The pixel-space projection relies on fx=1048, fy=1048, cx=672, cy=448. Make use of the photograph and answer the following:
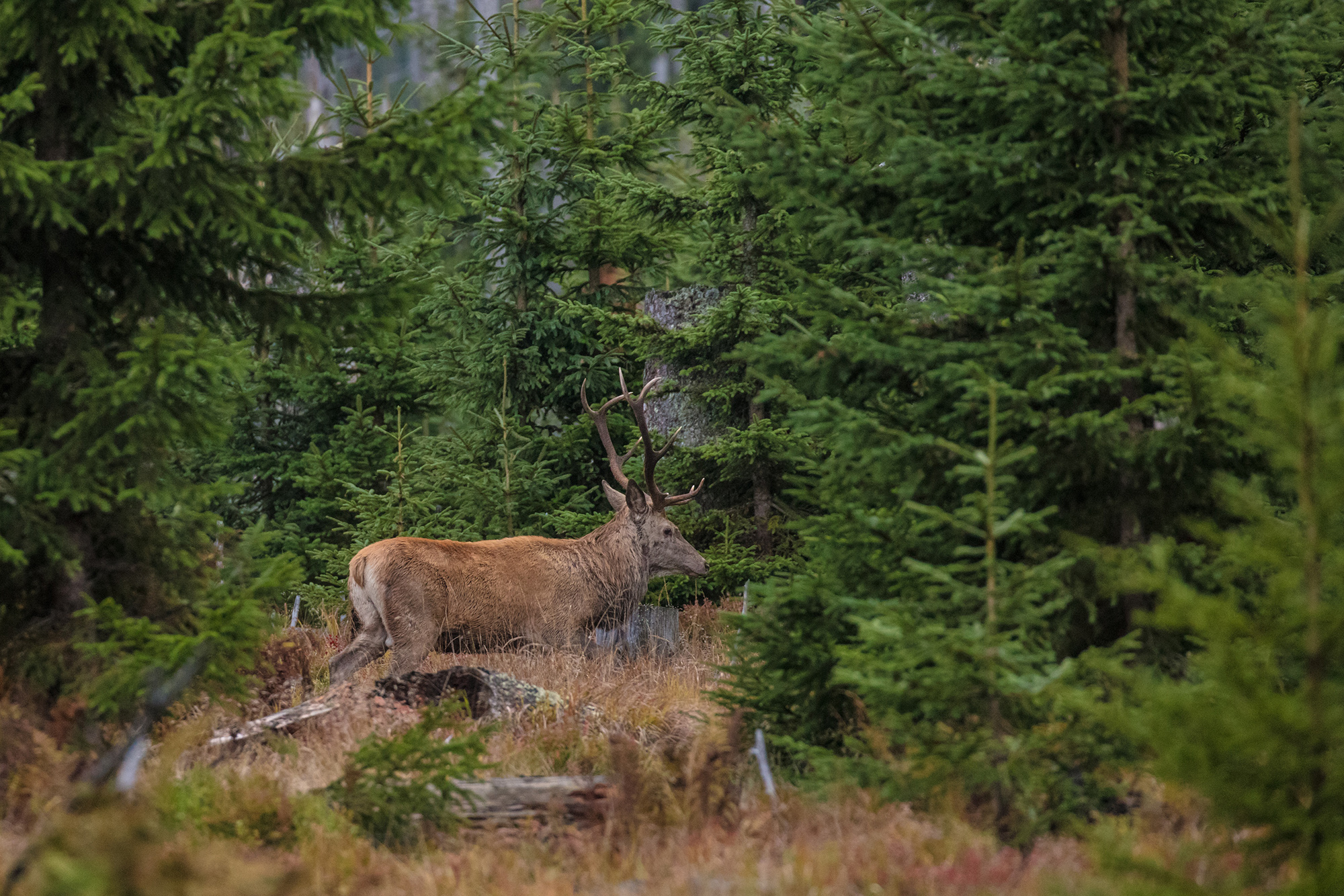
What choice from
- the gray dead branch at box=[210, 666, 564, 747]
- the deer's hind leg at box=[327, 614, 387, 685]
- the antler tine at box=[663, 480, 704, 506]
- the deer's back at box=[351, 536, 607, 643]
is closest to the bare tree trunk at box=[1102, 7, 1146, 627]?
the gray dead branch at box=[210, 666, 564, 747]

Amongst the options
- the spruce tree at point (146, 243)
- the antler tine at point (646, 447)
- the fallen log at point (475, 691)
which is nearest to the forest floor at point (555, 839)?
the fallen log at point (475, 691)

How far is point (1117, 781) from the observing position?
4715 mm

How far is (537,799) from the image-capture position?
5.07 metres

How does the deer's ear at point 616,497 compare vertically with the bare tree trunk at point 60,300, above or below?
below

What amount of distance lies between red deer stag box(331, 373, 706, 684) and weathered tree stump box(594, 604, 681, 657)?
10.9 inches

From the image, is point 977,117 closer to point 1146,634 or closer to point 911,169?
point 911,169

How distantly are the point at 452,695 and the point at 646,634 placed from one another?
15.1 ft

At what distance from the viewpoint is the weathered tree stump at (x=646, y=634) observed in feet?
Answer: 35.1

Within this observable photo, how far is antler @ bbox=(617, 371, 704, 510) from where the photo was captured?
997cm

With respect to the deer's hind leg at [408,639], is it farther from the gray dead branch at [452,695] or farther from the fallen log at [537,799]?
the fallen log at [537,799]

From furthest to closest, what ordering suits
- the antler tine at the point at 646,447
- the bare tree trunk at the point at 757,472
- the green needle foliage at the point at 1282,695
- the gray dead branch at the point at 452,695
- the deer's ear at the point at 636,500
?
the bare tree trunk at the point at 757,472, the deer's ear at the point at 636,500, the antler tine at the point at 646,447, the gray dead branch at the point at 452,695, the green needle foliage at the point at 1282,695

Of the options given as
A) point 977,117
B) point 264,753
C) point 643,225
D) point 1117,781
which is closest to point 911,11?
point 977,117

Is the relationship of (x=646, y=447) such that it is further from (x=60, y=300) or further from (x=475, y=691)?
(x=60, y=300)

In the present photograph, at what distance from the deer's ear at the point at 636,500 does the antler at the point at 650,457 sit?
3.5 inches
